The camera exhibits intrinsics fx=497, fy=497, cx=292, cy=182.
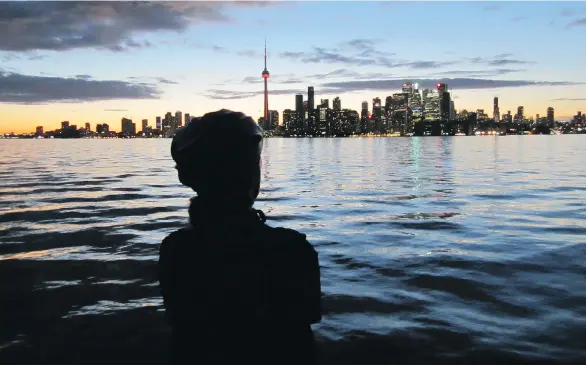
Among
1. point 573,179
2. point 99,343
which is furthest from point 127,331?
point 573,179

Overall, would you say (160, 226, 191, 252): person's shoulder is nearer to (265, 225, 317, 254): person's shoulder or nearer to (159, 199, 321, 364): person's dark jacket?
(159, 199, 321, 364): person's dark jacket

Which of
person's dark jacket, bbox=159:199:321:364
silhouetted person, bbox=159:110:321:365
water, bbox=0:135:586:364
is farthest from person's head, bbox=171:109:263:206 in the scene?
water, bbox=0:135:586:364

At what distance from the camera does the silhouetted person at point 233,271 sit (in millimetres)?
2115

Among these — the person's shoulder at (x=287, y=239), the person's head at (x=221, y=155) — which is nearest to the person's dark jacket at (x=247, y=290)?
the person's shoulder at (x=287, y=239)

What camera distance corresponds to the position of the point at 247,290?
6.99ft

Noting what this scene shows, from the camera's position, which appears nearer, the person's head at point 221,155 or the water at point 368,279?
the person's head at point 221,155

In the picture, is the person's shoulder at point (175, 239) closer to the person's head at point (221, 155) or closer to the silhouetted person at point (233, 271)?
the silhouetted person at point (233, 271)

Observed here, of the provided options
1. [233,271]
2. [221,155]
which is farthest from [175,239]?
[221,155]

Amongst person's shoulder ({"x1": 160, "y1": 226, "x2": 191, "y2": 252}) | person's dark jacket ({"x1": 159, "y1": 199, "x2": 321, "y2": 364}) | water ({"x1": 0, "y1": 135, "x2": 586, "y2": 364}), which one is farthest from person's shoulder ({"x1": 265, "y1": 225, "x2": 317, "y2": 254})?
water ({"x1": 0, "y1": 135, "x2": 586, "y2": 364})

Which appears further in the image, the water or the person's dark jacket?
the water

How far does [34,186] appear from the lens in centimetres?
2606

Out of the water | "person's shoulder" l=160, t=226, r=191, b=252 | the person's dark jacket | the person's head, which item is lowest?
the water

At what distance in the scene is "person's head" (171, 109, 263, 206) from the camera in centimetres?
217

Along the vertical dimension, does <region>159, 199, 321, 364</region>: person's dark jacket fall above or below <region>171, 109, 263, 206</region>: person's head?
below
